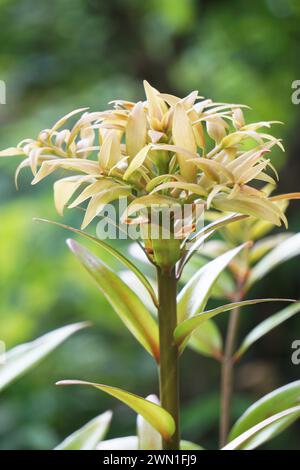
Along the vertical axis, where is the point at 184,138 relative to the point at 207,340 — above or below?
above

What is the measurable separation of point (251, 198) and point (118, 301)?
103 millimetres

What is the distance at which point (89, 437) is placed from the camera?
1.30 feet

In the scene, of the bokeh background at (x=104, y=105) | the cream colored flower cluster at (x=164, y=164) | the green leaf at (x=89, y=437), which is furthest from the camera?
the bokeh background at (x=104, y=105)

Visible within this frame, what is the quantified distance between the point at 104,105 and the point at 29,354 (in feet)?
3.31

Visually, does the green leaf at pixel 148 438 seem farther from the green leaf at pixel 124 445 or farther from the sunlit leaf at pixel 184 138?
the sunlit leaf at pixel 184 138

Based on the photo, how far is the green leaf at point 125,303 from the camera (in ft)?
1.11

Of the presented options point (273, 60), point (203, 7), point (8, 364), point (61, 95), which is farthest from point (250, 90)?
point (8, 364)

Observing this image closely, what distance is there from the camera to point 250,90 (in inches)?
51.6

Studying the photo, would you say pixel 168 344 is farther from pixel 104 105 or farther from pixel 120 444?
pixel 104 105

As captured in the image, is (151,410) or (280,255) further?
→ (280,255)

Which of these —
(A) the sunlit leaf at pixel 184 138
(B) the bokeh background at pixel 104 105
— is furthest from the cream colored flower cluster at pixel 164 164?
(B) the bokeh background at pixel 104 105

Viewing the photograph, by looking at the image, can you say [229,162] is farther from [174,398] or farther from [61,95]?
[61,95]

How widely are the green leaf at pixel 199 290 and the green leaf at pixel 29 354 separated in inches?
3.3

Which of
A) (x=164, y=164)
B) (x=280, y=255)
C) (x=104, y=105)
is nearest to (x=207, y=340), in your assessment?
(x=280, y=255)
